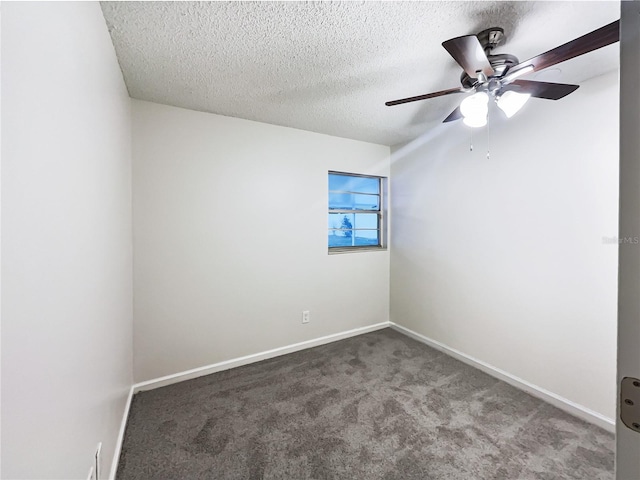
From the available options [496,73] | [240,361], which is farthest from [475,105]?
[240,361]

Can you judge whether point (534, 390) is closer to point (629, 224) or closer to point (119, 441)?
point (629, 224)

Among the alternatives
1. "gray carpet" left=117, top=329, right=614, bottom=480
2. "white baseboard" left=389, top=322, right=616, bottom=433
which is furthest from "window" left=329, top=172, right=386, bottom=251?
"gray carpet" left=117, top=329, right=614, bottom=480

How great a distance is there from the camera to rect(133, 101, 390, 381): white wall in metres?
2.27

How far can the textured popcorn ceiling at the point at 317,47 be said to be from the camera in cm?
130

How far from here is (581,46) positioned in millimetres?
1119

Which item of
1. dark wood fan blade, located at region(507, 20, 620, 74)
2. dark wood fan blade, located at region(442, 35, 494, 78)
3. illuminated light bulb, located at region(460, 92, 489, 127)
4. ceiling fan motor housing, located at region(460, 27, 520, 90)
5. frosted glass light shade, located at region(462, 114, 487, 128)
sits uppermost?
ceiling fan motor housing, located at region(460, 27, 520, 90)

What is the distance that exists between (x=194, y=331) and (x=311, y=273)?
1309 millimetres

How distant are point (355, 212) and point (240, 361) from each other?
7.21 feet

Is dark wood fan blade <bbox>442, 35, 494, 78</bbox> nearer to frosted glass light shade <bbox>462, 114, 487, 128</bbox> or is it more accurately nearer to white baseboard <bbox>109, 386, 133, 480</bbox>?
frosted glass light shade <bbox>462, 114, 487, 128</bbox>

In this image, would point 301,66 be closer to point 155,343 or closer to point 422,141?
point 422,141

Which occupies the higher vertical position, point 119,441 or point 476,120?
point 476,120

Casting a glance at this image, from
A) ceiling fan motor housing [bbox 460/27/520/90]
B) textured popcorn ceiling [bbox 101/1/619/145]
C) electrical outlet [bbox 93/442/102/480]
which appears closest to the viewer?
electrical outlet [bbox 93/442/102/480]

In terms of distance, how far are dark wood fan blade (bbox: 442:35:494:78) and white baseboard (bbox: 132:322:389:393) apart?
9.19 ft

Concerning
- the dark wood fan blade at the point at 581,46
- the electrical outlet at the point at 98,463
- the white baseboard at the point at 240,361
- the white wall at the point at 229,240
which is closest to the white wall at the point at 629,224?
the dark wood fan blade at the point at 581,46
